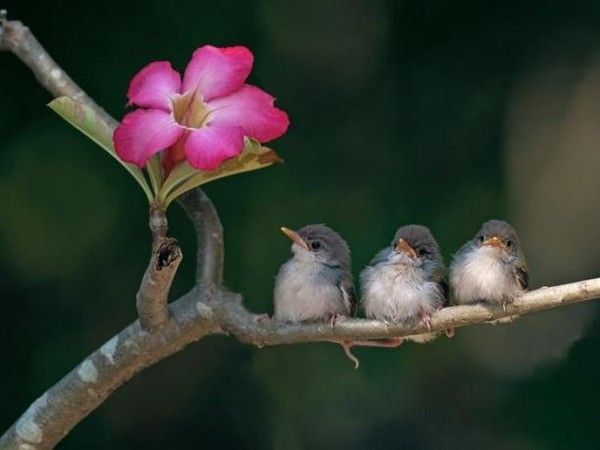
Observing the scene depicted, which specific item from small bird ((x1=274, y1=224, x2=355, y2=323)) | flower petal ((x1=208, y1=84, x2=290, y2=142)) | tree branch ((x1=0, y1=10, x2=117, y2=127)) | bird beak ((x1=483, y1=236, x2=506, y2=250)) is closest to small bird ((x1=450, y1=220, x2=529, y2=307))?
bird beak ((x1=483, y1=236, x2=506, y2=250))

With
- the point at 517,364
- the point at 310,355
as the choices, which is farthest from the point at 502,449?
the point at 310,355

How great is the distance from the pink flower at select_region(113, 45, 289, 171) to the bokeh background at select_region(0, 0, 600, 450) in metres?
0.58

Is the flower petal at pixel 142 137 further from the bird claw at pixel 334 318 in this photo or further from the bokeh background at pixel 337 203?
the bokeh background at pixel 337 203

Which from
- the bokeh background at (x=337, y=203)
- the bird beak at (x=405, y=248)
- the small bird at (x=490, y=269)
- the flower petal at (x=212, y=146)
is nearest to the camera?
the flower petal at (x=212, y=146)

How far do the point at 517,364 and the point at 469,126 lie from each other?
1.01ft

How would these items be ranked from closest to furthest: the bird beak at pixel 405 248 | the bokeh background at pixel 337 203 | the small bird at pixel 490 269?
the small bird at pixel 490 269 < the bird beak at pixel 405 248 < the bokeh background at pixel 337 203

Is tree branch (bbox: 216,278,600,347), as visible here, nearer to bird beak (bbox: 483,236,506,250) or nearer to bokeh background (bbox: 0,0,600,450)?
bird beak (bbox: 483,236,506,250)

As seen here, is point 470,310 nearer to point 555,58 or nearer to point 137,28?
point 555,58

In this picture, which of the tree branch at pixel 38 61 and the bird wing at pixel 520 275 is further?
the tree branch at pixel 38 61

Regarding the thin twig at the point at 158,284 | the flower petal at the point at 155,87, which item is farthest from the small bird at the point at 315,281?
the flower petal at the point at 155,87

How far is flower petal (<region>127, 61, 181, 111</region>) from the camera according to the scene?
838 mm

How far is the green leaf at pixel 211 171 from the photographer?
2.75ft

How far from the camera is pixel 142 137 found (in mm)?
796

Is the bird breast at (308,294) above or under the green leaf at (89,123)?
under
